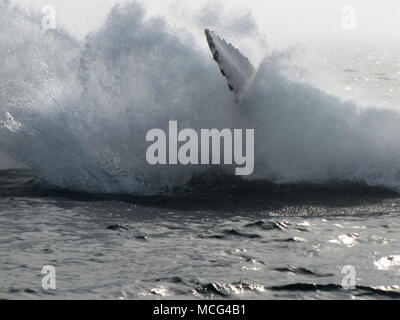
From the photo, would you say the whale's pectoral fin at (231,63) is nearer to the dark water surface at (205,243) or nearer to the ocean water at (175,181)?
the ocean water at (175,181)

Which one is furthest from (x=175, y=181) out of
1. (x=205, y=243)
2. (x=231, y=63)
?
(x=205, y=243)

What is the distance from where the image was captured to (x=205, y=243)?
533 inches

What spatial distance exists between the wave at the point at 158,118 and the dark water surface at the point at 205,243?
111cm

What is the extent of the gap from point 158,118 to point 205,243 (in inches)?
269

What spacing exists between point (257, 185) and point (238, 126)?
2.40 m

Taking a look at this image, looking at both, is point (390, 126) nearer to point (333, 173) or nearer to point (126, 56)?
point (333, 173)

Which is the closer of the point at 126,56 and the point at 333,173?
the point at 333,173

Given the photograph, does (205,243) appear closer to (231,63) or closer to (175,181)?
(175,181)

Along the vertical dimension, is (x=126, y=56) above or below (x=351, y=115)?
above

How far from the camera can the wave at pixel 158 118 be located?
18625mm

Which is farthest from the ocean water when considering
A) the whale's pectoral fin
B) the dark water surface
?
the whale's pectoral fin
